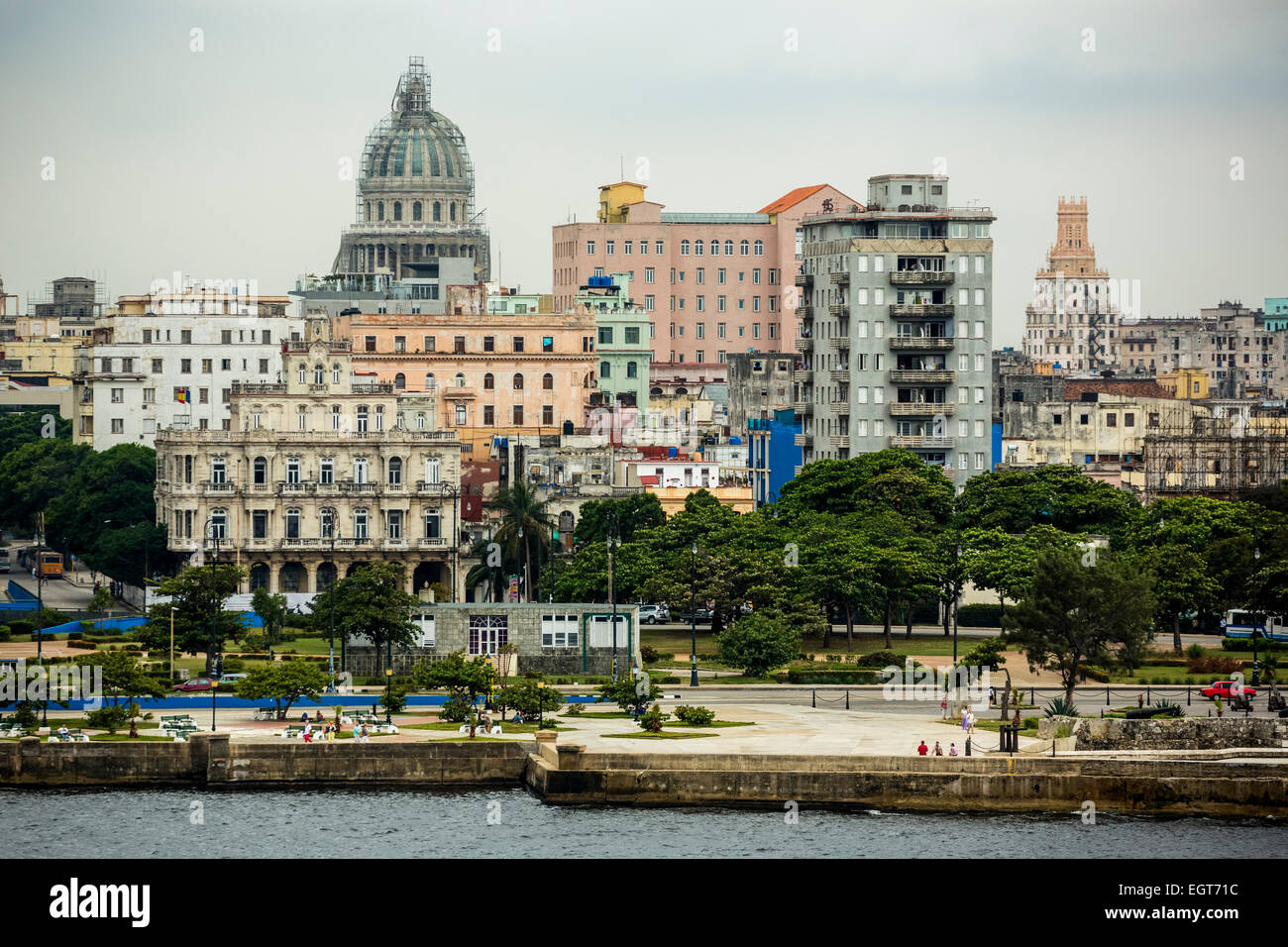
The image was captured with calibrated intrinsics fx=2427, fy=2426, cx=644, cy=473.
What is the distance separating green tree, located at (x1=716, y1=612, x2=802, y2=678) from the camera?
108 m

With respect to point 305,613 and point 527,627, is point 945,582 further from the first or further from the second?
point 305,613

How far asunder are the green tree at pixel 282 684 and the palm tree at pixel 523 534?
3852 centimetres

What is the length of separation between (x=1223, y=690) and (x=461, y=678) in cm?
3186

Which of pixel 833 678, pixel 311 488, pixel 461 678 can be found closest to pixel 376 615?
pixel 461 678

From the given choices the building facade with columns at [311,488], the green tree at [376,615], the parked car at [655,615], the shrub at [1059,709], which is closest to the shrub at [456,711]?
the green tree at [376,615]

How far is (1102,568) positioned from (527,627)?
25.9 meters

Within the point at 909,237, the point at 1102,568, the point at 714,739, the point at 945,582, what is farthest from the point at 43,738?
the point at 909,237

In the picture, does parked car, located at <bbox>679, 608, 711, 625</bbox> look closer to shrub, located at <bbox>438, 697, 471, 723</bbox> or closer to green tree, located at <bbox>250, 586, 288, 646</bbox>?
green tree, located at <bbox>250, 586, 288, 646</bbox>

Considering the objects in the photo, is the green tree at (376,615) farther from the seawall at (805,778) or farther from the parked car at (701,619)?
the parked car at (701,619)

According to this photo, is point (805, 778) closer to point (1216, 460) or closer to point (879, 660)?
point (879, 660)

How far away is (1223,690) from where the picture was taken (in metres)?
101

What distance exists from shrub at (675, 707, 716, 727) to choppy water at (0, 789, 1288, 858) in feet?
23.2

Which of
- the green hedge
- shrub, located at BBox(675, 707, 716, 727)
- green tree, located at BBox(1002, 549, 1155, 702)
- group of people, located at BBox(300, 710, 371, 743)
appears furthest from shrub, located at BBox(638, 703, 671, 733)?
green tree, located at BBox(1002, 549, 1155, 702)

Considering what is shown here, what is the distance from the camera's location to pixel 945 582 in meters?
126
